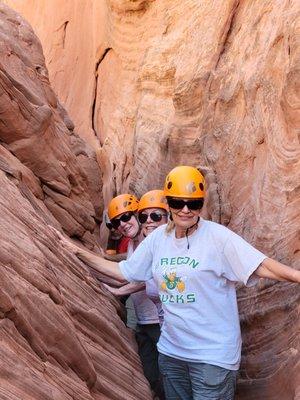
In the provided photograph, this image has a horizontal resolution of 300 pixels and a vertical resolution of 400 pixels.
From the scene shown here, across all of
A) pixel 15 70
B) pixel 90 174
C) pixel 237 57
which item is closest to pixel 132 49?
pixel 90 174

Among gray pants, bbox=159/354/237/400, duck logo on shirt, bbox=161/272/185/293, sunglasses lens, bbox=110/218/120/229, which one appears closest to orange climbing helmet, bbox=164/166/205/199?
duck logo on shirt, bbox=161/272/185/293

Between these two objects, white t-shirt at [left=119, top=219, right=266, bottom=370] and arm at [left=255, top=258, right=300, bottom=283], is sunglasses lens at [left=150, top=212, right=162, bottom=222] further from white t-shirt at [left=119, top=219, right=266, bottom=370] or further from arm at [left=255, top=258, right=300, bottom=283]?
arm at [left=255, top=258, right=300, bottom=283]

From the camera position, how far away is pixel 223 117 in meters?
10.4

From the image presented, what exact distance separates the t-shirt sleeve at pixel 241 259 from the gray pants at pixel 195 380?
0.83m

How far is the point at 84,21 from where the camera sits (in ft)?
66.7

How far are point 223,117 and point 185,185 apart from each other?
365 cm

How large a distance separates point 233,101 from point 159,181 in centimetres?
Result: 258

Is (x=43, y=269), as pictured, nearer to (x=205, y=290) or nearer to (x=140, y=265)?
(x=140, y=265)

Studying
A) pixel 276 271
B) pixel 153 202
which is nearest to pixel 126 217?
pixel 153 202

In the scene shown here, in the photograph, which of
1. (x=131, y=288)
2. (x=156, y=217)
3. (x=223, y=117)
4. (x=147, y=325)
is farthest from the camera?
(x=223, y=117)

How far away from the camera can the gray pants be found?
670cm

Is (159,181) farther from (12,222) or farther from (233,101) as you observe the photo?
(12,222)

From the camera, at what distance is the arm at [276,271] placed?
6317 millimetres

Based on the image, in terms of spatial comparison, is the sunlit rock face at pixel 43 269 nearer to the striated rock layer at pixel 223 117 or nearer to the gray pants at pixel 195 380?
the gray pants at pixel 195 380
